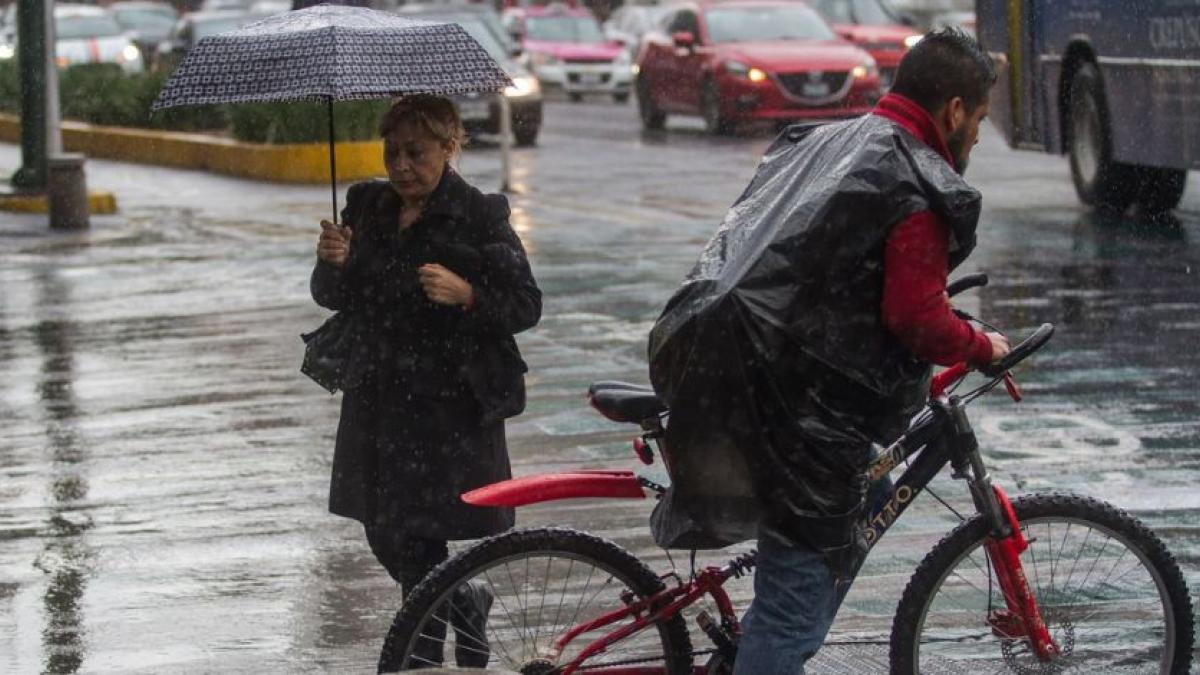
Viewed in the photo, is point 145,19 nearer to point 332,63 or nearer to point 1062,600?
point 332,63

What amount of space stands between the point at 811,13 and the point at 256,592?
23598 mm

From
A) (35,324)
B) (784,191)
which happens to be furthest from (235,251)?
(784,191)

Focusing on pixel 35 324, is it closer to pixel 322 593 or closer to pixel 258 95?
pixel 322 593

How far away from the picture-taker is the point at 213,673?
6066 millimetres

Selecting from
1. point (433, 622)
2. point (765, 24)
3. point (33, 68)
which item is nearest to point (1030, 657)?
point (433, 622)

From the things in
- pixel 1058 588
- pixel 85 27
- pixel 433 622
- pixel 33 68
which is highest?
pixel 85 27

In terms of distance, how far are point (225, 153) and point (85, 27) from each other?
16.0 meters

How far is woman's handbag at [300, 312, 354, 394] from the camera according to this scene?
18.0 feet

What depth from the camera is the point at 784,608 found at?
4664 mm

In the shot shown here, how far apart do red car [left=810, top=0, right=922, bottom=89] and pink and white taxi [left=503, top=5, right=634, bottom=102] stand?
297 inches

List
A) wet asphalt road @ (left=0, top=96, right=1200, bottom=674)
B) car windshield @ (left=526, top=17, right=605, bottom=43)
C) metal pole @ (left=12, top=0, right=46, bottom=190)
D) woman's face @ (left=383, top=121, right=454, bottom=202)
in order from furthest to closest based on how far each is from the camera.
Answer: car windshield @ (left=526, top=17, right=605, bottom=43) < metal pole @ (left=12, top=0, right=46, bottom=190) < wet asphalt road @ (left=0, top=96, right=1200, bottom=674) < woman's face @ (left=383, top=121, right=454, bottom=202)

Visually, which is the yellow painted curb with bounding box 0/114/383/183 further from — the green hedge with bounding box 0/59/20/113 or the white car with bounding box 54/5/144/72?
the white car with bounding box 54/5/144/72

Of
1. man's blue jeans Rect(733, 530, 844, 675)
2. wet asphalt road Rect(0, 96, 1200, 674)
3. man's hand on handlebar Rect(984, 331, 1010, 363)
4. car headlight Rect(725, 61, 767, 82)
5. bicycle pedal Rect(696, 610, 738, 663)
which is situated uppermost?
car headlight Rect(725, 61, 767, 82)

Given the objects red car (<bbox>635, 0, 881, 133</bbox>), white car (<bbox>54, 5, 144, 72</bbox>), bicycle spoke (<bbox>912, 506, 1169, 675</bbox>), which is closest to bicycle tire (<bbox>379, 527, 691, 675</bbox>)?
bicycle spoke (<bbox>912, 506, 1169, 675</bbox>)
